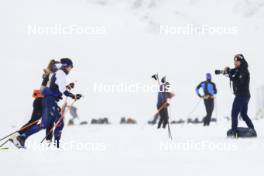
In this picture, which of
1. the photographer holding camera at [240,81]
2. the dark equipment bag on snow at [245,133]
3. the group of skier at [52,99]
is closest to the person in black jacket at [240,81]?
the photographer holding camera at [240,81]

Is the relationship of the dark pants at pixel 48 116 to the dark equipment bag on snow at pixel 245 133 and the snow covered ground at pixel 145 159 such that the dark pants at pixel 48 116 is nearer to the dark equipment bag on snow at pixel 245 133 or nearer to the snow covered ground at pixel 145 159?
the snow covered ground at pixel 145 159

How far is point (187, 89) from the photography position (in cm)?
5347

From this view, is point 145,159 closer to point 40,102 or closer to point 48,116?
point 48,116

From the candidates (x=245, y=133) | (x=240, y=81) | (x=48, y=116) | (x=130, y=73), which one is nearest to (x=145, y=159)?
(x=48, y=116)

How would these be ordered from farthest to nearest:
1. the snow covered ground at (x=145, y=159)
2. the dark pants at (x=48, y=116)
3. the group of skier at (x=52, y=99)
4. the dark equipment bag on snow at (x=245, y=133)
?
1. the dark equipment bag on snow at (x=245, y=133)
2. the dark pants at (x=48, y=116)
3. the group of skier at (x=52, y=99)
4. the snow covered ground at (x=145, y=159)

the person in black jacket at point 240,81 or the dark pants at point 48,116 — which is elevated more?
the person in black jacket at point 240,81

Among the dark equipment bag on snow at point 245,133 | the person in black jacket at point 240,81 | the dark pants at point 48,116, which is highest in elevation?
the person in black jacket at point 240,81

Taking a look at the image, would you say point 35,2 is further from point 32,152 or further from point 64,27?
point 32,152

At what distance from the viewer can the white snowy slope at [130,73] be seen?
816 cm

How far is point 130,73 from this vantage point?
65.1 m

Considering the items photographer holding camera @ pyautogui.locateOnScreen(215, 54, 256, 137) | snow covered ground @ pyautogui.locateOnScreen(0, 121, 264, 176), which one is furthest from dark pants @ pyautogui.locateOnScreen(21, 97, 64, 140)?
photographer holding camera @ pyautogui.locateOnScreen(215, 54, 256, 137)

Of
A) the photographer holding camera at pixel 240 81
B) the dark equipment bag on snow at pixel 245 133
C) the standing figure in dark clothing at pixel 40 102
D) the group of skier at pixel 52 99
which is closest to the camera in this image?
the group of skier at pixel 52 99

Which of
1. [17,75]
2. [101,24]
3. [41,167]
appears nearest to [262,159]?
[41,167]

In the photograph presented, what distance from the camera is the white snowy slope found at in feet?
26.8
